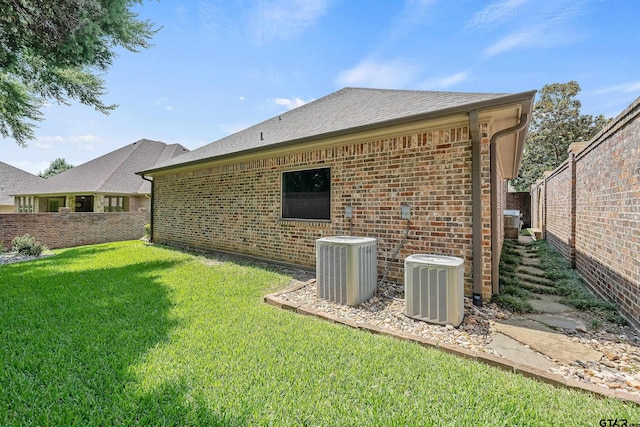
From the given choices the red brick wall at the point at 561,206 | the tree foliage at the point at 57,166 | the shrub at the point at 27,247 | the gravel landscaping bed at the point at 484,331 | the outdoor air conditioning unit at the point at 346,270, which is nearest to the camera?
the gravel landscaping bed at the point at 484,331

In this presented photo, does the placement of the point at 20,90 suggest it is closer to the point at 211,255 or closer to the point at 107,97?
the point at 107,97

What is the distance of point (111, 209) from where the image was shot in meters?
18.4

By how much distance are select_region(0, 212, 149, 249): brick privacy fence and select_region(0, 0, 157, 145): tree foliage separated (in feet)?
16.4

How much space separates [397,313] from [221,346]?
2.25 meters


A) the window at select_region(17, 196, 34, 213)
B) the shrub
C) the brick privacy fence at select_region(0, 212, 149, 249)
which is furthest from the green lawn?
the window at select_region(17, 196, 34, 213)

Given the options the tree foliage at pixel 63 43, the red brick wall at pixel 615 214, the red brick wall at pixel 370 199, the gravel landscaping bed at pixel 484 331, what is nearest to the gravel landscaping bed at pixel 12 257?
the tree foliage at pixel 63 43

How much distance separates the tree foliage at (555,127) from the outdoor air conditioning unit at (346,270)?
88.9ft

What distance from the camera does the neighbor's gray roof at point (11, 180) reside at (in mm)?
26500

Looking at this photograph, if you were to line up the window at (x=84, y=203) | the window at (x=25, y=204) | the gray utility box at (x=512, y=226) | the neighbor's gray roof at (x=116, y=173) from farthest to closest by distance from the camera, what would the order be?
the window at (x=25, y=204) → the window at (x=84, y=203) → the neighbor's gray roof at (x=116, y=173) → the gray utility box at (x=512, y=226)

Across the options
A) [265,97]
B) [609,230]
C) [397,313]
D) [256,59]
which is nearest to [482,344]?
[397,313]

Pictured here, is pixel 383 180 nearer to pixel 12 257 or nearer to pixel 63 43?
pixel 63 43

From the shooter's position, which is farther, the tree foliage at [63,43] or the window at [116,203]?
the window at [116,203]

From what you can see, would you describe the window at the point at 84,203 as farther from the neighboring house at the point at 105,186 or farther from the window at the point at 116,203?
the window at the point at 116,203

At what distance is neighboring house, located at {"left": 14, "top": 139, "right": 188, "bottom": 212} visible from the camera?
1806 cm
